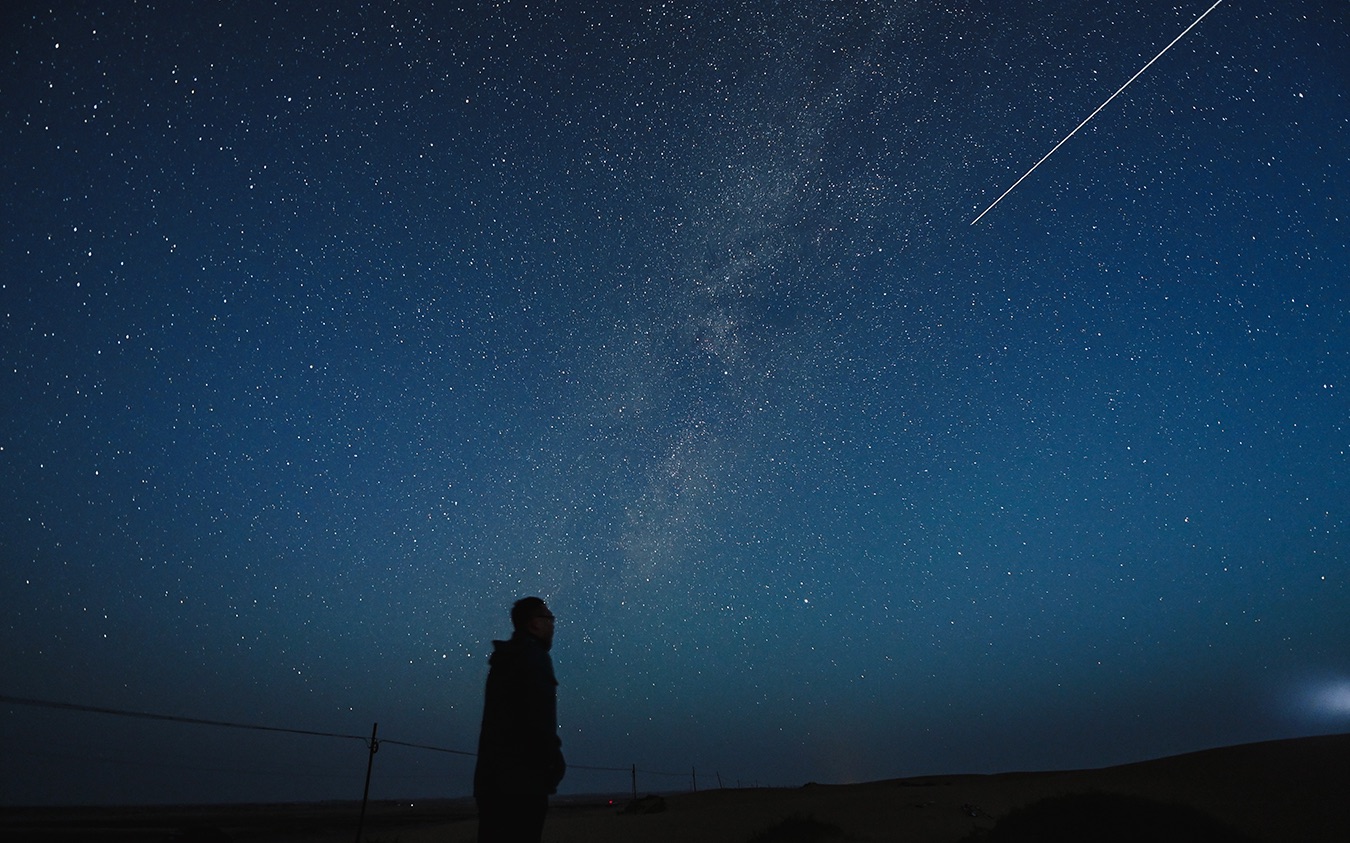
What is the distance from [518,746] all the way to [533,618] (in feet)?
2.03

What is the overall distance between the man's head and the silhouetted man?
0.07 m

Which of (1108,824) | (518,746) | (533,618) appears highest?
(533,618)

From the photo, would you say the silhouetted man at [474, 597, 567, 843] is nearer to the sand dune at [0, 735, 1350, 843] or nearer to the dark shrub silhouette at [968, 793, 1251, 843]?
the dark shrub silhouette at [968, 793, 1251, 843]

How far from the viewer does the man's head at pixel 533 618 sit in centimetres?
356

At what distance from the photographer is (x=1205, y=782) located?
12938 mm

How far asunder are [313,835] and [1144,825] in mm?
21221

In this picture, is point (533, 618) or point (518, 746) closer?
point (518, 746)

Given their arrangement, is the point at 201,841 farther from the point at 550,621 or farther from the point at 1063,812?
the point at 1063,812

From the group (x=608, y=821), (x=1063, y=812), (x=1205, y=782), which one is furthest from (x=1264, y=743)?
(x=608, y=821)

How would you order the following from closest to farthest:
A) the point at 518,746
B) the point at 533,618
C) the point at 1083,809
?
the point at 518,746
the point at 533,618
the point at 1083,809

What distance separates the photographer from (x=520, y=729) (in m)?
3.29

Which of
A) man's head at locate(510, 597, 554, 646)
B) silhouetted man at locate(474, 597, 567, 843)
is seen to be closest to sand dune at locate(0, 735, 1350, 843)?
silhouetted man at locate(474, 597, 567, 843)

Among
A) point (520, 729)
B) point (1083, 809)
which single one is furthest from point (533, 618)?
point (1083, 809)

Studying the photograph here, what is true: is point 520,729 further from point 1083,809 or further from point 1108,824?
point 1083,809
